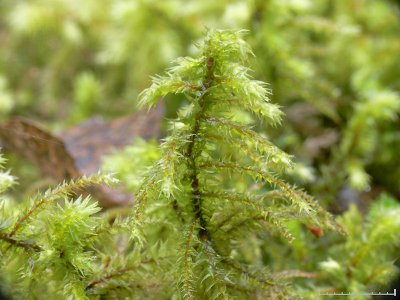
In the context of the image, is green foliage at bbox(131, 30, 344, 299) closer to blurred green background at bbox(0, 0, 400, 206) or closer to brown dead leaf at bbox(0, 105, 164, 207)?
brown dead leaf at bbox(0, 105, 164, 207)

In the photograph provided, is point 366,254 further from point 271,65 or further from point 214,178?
point 271,65

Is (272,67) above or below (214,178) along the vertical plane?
above

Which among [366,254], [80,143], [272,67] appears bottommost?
[366,254]

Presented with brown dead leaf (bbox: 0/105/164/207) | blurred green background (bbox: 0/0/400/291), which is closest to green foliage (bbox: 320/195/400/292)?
blurred green background (bbox: 0/0/400/291)

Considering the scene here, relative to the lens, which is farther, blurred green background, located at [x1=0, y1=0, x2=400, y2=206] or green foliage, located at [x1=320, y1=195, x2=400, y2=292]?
blurred green background, located at [x1=0, y1=0, x2=400, y2=206]

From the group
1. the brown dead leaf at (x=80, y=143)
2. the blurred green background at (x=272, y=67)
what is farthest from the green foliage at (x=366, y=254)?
the brown dead leaf at (x=80, y=143)

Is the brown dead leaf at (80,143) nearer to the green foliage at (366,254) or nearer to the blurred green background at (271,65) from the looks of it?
the blurred green background at (271,65)

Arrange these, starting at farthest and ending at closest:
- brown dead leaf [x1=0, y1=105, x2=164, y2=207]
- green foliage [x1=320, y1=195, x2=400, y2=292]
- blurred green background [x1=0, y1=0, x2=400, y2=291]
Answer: blurred green background [x1=0, y1=0, x2=400, y2=291] → brown dead leaf [x1=0, y1=105, x2=164, y2=207] → green foliage [x1=320, y1=195, x2=400, y2=292]

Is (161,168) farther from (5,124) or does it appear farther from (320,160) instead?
(320,160)

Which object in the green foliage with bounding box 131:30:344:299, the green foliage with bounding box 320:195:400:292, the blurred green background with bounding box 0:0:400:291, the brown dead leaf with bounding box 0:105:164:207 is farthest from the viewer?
the blurred green background with bounding box 0:0:400:291

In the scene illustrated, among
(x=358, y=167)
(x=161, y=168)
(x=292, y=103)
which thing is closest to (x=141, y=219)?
(x=161, y=168)

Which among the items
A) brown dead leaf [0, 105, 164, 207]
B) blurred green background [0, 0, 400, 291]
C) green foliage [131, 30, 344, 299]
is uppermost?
blurred green background [0, 0, 400, 291]

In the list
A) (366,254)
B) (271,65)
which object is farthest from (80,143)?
(366,254)
